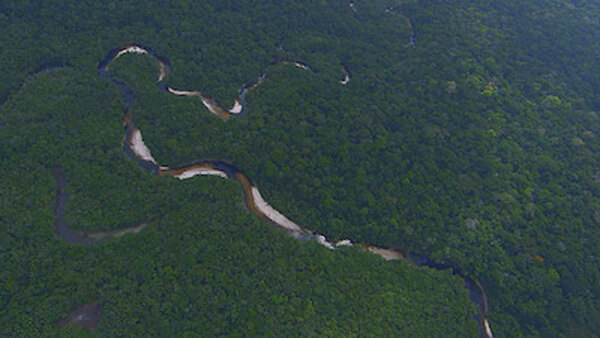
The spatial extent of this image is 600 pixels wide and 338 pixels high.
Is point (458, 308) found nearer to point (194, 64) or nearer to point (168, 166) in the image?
point (168, 166)

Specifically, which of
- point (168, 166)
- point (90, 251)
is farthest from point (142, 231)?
point (168, 166)

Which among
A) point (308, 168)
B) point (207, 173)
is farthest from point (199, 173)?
point (308, 168)

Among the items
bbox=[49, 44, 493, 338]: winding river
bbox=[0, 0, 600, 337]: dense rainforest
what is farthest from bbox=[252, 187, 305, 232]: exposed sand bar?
bbox=[0, 0, 600, 337]: dense rainforest

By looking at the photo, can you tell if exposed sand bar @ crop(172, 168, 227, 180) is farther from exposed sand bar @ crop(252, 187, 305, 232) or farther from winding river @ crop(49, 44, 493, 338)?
exposed sand bar @ crop(252, 187, 305, 232)

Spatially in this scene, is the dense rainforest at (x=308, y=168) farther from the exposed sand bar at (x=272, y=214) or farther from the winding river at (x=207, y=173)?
the exposed sand bar at (x=272, y=214)

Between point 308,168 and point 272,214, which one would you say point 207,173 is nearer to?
point 272,214

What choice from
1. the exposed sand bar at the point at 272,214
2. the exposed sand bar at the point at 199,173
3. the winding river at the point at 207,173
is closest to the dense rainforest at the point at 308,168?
the winding river at the point at 207,173
